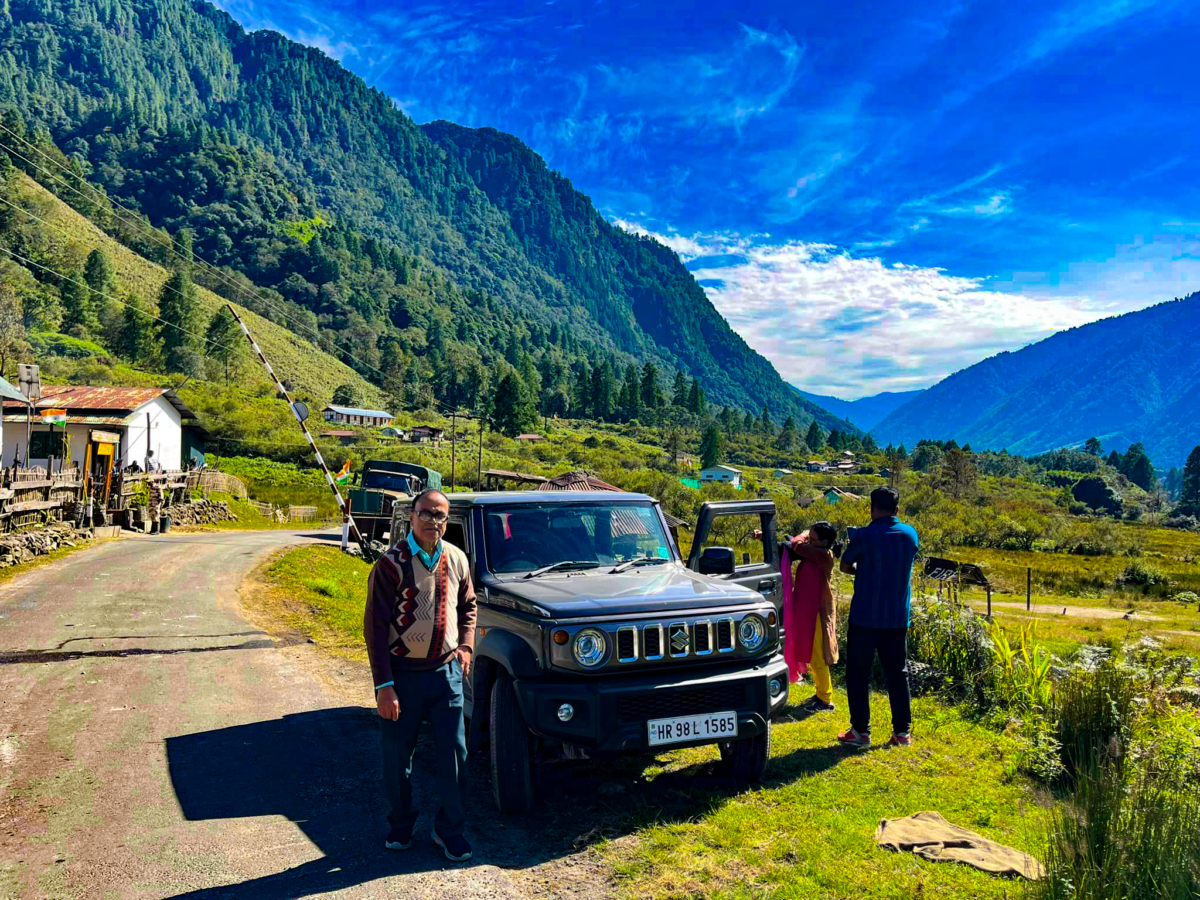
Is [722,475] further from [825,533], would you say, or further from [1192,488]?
[825,533]

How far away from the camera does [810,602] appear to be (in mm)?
7418

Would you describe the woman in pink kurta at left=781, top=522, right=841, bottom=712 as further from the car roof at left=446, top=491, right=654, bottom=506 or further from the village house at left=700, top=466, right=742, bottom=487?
the village house at left=700, top=466, right=742, bottom=487

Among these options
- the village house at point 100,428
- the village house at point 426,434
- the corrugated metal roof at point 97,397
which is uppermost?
the village house at point 426,434

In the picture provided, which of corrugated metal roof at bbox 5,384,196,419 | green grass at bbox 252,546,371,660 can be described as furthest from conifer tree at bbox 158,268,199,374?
green grass at bbox 252,546,371,660

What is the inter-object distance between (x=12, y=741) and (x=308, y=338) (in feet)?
572

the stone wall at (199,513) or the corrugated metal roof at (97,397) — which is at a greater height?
the corrugated metal roof at (97,397)

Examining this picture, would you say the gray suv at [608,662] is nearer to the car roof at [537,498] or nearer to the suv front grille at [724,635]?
the suv front grille at [724,635]

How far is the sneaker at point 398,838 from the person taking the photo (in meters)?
4.43

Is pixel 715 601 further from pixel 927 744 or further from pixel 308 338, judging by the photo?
pixel 308 338

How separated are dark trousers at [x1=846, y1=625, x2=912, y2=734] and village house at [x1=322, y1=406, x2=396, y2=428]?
10514 centimetres

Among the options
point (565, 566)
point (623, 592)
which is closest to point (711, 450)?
point (565, 566)

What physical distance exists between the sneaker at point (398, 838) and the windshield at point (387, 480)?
27166 mm

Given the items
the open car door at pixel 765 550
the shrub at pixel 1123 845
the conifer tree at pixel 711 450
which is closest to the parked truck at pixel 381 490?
the open car door at pixel 765 550

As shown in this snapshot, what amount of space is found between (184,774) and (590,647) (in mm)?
3299
